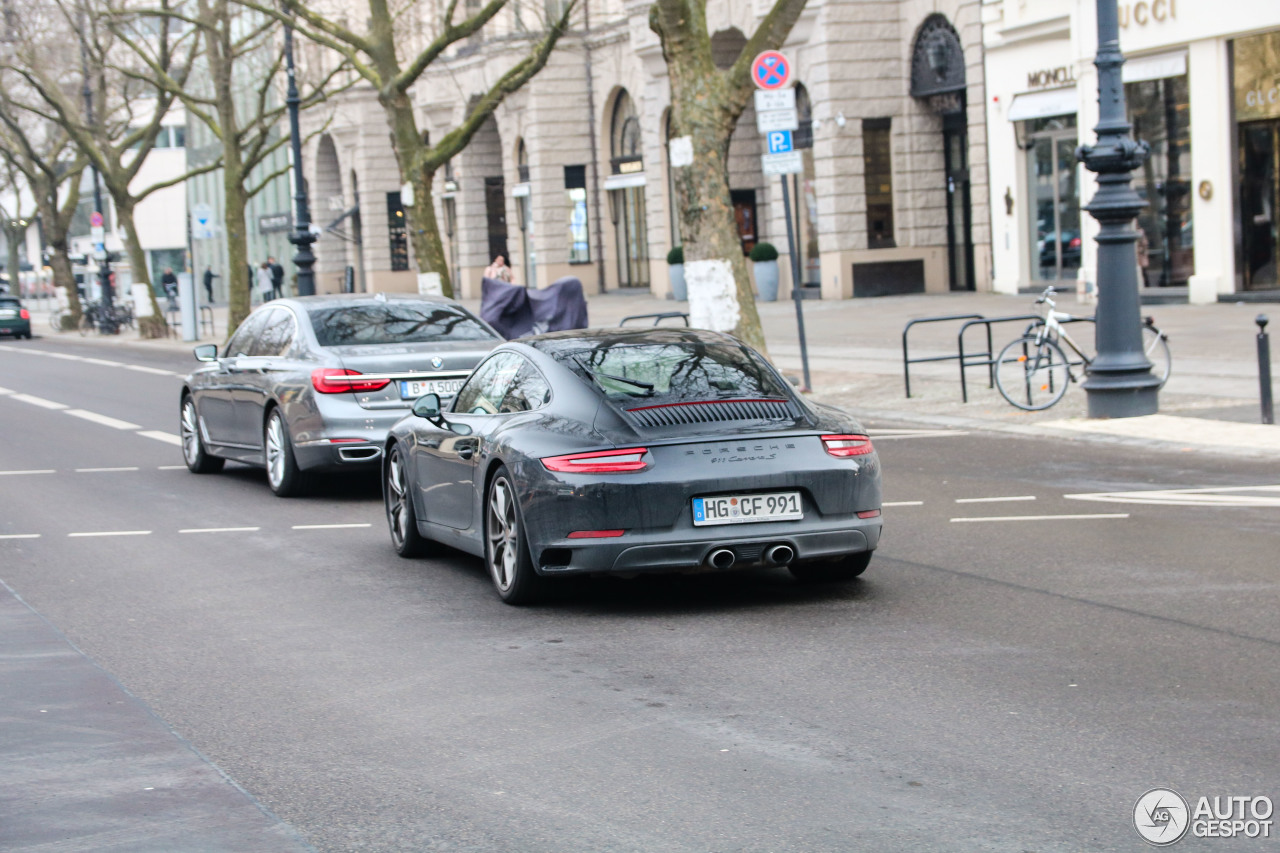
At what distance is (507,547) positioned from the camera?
825 cm

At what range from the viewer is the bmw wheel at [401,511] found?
9.80m

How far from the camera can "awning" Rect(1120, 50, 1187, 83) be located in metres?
27.6

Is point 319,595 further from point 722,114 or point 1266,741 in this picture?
point 722,114

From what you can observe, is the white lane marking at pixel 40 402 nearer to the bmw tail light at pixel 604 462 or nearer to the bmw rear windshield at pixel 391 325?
the bmw rear windshield at pixel 391 325

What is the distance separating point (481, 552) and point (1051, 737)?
12.6 feet

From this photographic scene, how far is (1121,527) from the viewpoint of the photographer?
32.4 ft

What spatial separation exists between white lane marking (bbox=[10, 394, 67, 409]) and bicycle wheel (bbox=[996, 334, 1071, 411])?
13166 millimetres

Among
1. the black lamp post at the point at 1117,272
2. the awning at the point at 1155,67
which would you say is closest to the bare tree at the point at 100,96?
the awning at the point at 1155,67

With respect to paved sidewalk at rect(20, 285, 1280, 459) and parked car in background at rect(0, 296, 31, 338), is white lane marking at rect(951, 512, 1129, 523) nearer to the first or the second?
paved sidewalk at rect(20, 285, 1280, 459)

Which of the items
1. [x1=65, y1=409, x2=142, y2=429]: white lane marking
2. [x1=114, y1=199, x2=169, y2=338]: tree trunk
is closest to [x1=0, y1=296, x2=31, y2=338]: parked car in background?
[x1=114, y1=199, x2=169, y2=338]: tree trunk

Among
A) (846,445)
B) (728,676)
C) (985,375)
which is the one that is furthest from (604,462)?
(985,375)

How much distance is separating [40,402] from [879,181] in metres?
19.2

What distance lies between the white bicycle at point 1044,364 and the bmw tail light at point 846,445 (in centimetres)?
865

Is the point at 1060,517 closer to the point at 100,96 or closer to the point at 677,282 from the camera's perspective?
the point at 677,282
